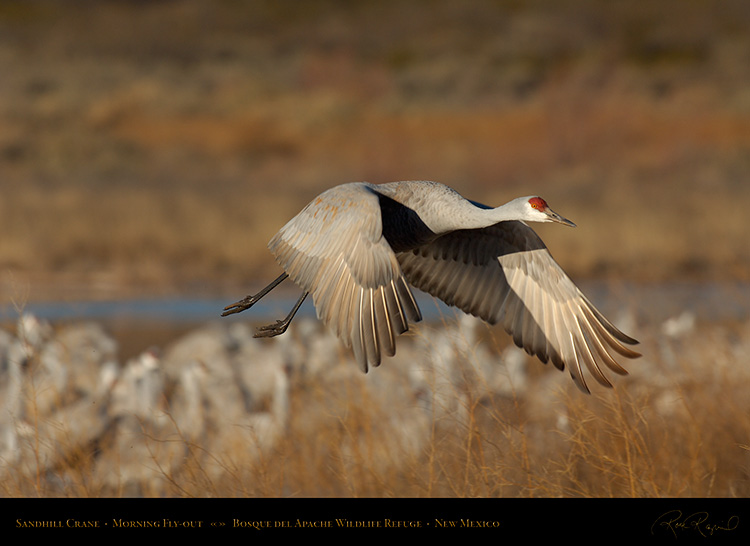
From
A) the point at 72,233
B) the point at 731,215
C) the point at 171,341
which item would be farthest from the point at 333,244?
the point at 731,215

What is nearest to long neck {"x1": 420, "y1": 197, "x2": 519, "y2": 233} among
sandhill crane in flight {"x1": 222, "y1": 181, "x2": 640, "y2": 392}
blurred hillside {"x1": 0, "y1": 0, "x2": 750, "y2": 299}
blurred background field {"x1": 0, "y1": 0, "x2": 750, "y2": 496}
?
sandhill crane in flight {"x1": 222, "y1": 181, "x2": 640, "y2": 392}

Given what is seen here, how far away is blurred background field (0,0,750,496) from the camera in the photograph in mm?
4711

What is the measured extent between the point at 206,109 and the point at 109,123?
108 inches

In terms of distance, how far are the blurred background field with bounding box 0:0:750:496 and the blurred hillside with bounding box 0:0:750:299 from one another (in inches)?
3.1

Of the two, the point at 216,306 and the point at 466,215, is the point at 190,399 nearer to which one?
the point at 466,215

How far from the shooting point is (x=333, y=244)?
4.05 m

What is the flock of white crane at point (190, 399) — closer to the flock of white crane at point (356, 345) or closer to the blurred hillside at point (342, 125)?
the flock of white crane at point (356, 345)

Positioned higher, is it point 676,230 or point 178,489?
point 178,489

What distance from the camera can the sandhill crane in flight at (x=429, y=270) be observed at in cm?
379

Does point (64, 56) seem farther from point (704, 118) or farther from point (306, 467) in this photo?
point (306, 467)

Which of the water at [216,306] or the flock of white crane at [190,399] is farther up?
the flock of white crane at [190,399]

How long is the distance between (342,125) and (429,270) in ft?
72.1

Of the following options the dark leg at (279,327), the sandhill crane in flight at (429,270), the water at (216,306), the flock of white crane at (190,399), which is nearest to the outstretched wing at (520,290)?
the sandhill crane in flight at (429,270)

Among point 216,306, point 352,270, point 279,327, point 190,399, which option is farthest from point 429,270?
point 216,306
